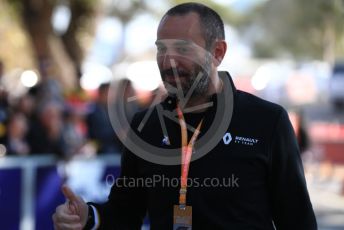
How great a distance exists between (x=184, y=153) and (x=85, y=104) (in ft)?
30.6

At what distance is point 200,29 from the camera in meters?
3.14

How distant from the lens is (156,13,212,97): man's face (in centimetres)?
308

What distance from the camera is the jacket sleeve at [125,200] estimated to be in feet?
11.1

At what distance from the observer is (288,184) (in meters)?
3.07

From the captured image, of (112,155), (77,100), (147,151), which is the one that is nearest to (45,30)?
(77,100)

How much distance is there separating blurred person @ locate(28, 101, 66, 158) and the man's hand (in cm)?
543

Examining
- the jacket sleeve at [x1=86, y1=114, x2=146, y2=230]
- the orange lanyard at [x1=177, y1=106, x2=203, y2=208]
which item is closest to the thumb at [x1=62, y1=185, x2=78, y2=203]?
the jacket sleeve at [x1=86, y1=114, x2=146, y2=230]

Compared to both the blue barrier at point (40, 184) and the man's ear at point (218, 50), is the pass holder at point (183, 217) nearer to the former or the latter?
the man's ear at point (218, 50)

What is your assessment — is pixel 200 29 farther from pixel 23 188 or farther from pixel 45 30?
pixel 45 30

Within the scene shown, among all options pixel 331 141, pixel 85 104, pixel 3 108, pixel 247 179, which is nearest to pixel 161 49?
pixel 247 179

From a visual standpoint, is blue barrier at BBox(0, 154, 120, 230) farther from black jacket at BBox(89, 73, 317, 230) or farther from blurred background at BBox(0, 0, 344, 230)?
black jacket at BBox(89, 73, 317, 230)

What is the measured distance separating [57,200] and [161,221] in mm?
5238

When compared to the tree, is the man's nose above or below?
below

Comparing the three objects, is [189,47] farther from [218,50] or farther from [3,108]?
[3,108]
